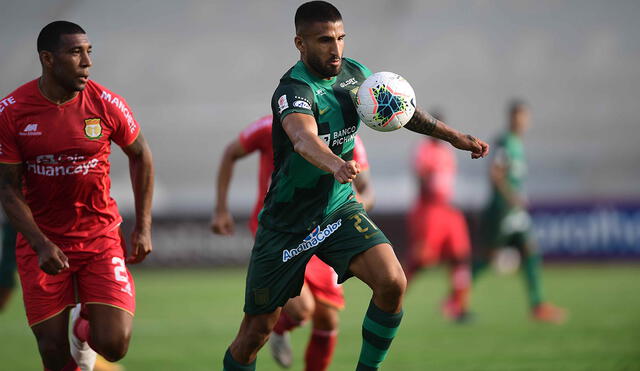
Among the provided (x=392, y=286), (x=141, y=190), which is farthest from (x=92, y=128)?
(x=392, y=286)

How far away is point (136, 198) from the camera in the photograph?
6.24 m

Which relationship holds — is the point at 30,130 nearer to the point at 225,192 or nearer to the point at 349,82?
the point at 349,82

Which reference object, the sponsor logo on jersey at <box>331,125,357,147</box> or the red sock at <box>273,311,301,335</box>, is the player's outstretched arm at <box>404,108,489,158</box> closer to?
the sponsor logo on jersey at <box>331,125,357,147</box>

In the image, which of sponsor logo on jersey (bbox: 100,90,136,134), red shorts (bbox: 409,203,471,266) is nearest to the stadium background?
red shorts (bbox: 409,203,471,266)

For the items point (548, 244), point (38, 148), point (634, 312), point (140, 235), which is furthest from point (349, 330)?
point (548, 244)

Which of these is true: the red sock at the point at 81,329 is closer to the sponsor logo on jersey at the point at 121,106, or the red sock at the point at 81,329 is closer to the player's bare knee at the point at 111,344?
the player's bare knee at the point at 111,344

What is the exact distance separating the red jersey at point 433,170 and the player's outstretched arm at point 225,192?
5.96 m

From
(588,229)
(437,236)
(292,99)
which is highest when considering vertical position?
(292,99)

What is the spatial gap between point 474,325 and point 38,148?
23.2 ft

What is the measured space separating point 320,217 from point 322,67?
0.92 metres

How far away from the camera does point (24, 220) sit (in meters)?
5.49

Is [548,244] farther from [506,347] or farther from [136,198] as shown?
[136,198]

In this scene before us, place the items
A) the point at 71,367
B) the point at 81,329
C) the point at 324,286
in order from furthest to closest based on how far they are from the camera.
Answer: the point at 324,286 < the point at 81,329 < the point at 71,367

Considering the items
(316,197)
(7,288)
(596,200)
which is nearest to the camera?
(316,197)
